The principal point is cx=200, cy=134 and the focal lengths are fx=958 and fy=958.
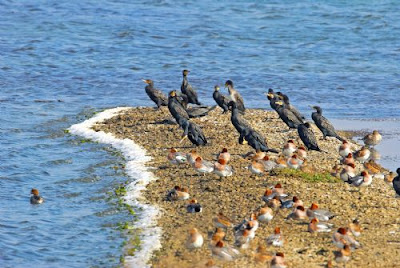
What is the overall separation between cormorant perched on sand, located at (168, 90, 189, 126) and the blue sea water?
78.1 inches

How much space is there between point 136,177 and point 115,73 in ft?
44.8

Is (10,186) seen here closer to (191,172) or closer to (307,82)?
(191,172)

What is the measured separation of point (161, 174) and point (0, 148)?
498cm

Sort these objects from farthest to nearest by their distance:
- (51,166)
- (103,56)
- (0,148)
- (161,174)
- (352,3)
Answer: (352,3), (103,56), (0,148), (51,166), (161,174)

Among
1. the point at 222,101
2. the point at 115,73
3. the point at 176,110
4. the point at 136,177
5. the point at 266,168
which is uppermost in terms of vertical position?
the point at 266,168

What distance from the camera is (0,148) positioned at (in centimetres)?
2152

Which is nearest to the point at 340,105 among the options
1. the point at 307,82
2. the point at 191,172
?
the point at 307,82

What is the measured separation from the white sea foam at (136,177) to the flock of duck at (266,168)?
1.98 ft

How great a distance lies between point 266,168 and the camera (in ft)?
58.3

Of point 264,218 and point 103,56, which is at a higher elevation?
point 264,218

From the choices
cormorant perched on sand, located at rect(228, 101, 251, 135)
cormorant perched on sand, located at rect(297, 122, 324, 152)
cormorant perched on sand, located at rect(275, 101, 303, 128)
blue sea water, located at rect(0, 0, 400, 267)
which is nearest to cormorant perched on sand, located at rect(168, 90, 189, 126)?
cormorant perched on sand, located at rect(228, 101, 251, 135)

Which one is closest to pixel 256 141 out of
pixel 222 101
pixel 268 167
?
pixel 268 167

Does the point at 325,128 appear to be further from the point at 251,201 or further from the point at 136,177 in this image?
the point at 251,201

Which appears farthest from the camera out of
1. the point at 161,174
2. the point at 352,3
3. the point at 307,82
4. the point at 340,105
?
the point at 352,3
